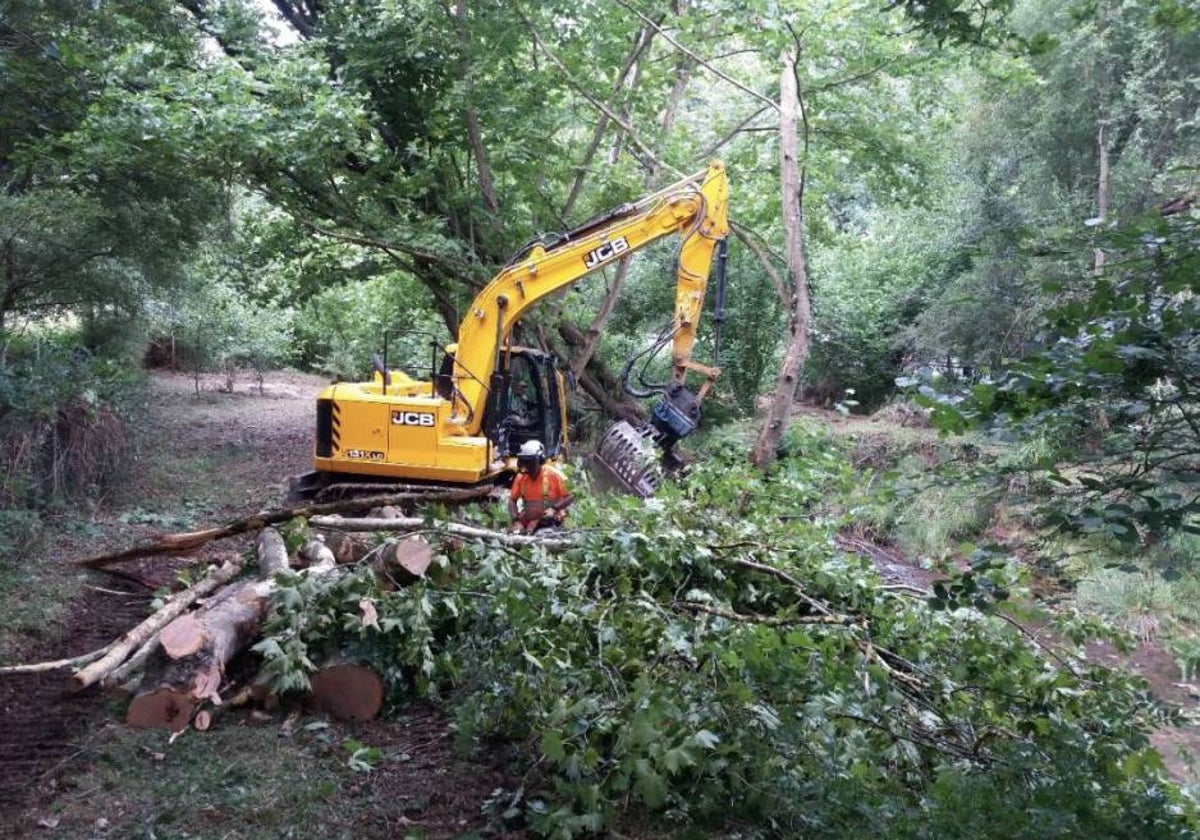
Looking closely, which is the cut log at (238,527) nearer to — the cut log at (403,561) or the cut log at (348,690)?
the cut log at (403,561)

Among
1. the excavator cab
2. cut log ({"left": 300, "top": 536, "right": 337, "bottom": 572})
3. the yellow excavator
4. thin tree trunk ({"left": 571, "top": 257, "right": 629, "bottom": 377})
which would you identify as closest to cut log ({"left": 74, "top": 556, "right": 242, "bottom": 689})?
cut log ({"left": 300, "top": 536, "right": 337, "bottom": 572})

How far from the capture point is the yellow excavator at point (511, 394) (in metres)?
9.10

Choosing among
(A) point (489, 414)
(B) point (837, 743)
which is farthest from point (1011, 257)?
(A) point (489, 414)

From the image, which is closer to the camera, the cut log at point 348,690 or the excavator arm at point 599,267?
the cut log at point 348,690

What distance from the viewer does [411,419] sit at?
9.05 meters

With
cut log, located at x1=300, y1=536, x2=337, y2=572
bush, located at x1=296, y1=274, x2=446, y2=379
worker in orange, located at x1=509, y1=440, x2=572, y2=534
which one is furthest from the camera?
bush, located at x1=296, y1=274, x2=446, y2=379

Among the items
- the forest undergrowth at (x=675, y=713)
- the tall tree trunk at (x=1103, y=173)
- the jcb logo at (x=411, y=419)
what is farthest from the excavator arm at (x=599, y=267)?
the tall tree trunk at (x=1103, y=173)

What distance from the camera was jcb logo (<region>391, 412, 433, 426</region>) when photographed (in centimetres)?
902

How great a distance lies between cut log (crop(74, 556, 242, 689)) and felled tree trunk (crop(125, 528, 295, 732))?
32 cm

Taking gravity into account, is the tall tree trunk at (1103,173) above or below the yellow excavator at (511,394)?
above

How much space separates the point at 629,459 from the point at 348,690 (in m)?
5.98

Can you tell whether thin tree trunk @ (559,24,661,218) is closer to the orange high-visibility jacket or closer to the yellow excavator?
the yellow excavator

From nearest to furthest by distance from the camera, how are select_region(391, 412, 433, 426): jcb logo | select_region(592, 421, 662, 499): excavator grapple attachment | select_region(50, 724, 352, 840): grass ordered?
select_region(50, 724, 352, 840): grass, select_region(391, 412, 433, 426): jcb logo, select_region(592, 421, 662, 499): excavator grapple attachment

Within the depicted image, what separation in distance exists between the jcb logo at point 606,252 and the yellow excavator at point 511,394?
0.04 ft
